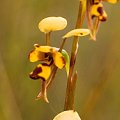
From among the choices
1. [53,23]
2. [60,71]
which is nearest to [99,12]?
[53,23]

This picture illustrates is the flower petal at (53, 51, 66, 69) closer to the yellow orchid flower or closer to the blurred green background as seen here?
the yellow orchid flower

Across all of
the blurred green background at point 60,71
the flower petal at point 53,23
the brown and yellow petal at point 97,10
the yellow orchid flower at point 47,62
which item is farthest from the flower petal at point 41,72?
the blurred green background at point 60,71

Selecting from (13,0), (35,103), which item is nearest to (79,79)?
(35,103)

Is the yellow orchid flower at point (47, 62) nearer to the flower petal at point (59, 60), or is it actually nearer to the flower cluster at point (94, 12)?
the flower petal at point (59, 60)

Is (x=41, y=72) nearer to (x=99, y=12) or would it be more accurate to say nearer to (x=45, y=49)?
(x=45, y=49)

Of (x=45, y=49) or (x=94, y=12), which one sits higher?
(x=94, y=12)

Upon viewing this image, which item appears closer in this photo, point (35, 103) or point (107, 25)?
point (35, 103)

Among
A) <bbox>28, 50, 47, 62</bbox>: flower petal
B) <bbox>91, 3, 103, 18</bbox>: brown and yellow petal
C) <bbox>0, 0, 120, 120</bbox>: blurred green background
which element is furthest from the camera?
<bbox>0, 0, 120, 120</bbox>: blurred green background

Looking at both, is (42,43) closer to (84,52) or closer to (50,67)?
(84,52)

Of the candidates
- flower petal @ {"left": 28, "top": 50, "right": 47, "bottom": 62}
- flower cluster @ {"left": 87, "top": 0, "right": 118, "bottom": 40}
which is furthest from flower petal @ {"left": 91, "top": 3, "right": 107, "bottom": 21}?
flower petal @ {"left": 28, "top": 50, "right": 47, "bottom": 62}
